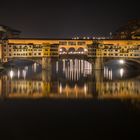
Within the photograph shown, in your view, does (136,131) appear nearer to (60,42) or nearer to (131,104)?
(131,104)

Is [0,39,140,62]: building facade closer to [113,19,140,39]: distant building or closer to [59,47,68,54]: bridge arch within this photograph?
[59,47,68,54]: bridge arch

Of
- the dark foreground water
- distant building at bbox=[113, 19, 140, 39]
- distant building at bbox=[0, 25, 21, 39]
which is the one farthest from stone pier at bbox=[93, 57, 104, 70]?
the dark foreground water

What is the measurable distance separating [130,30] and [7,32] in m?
14.3

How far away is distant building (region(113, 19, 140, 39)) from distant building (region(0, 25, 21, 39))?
12736mm

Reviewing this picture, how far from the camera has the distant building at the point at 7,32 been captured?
110 feet

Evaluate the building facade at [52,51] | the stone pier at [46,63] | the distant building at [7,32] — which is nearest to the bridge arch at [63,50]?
the building facade at [52,51]

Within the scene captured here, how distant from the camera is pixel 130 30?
1543 inches

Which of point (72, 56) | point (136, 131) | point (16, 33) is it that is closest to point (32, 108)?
point (136, 131)

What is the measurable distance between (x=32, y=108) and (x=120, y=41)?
2394 cm

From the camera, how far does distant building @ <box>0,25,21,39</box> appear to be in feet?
110

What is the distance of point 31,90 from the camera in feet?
51.9

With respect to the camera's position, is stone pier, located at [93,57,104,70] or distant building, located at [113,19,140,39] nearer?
stone pier, located at [93,57,104,70]

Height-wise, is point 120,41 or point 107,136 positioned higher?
point 120,41

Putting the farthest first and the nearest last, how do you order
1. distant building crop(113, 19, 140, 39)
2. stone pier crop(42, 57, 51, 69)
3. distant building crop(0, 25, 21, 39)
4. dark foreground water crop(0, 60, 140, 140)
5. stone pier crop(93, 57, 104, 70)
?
distant building crop(113, 19, 140, 39)
distant building crop(0, 25, 21, 39)
stone pier crop(42, 57, 51, 69)
stone pier crop(93, 57, 104, 70)
dark foreground water crop(0, 60, 140, 140)
